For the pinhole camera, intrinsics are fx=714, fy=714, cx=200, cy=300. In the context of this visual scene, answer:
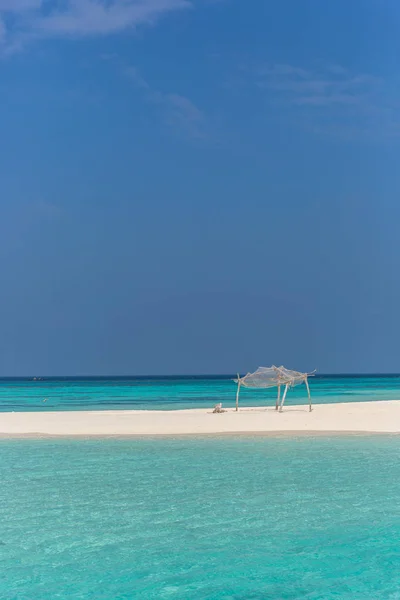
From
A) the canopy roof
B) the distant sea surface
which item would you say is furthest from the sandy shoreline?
the distant sea surface

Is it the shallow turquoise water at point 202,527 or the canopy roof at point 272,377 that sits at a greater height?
the canopy roof at point 272,377

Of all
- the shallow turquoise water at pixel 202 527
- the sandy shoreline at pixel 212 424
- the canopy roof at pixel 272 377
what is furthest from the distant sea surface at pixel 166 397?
the shallow turquoise water at pixel 202 527

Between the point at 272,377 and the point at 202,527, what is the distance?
23.3m

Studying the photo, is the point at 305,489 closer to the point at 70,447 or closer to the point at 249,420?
the point at 70,447

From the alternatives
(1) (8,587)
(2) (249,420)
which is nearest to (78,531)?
(1) (8,587)

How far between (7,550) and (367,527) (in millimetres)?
5323

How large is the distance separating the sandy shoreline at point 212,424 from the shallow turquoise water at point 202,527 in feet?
21.5

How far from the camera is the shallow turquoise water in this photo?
8438mm

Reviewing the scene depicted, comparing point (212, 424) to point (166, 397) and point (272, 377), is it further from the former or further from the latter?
point (166, 397)

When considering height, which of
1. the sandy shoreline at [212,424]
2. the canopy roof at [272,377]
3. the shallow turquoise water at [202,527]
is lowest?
the shallow turquoise water at [202,527]

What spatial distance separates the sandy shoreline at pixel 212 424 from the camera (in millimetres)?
25328

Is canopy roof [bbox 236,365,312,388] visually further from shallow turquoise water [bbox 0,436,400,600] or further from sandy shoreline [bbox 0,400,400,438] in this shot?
shallow turquoise water [bbox 0,436,400,600]

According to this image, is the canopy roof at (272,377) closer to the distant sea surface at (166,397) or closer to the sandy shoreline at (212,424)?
the sandy shoreline at (212,424)

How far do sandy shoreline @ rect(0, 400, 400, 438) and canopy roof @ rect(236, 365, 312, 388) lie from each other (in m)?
1.44
